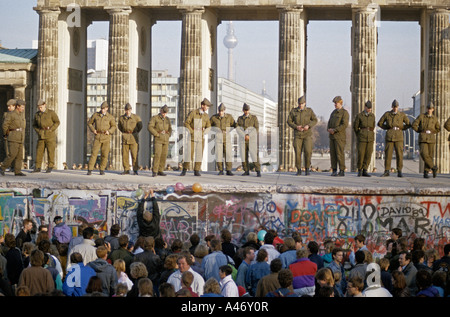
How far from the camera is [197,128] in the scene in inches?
1044

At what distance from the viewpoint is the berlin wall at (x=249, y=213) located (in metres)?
20.6

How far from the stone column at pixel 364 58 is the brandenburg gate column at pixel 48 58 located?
16452 millimetres

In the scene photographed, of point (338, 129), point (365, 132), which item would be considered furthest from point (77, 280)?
point (365, 132)

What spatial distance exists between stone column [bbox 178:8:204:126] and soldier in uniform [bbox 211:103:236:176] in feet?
63.0

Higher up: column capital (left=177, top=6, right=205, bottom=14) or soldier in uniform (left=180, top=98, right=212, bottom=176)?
column capital (left=177, top=6, right=205, bottom=14)

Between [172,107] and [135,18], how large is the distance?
11819 centimetres

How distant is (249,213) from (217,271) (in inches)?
284

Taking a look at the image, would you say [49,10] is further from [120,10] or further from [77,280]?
[77,280]

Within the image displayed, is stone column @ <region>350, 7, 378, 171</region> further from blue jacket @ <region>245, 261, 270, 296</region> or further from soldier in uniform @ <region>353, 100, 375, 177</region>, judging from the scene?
blue jacket @ <region>245, 261, 270, 296</region>

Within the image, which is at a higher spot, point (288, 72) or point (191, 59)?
point (191, 59)

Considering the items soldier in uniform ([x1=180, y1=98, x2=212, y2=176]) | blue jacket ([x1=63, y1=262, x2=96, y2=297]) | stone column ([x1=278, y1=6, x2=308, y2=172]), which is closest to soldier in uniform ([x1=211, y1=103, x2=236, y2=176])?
soldier in uniform ([x1=180, y1=98, x2=212, y2=176])

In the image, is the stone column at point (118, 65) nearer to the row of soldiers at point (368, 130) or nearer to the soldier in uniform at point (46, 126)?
the soldier in uniform at point (46, 126)

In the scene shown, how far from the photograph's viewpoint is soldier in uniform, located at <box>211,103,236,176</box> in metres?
26.6

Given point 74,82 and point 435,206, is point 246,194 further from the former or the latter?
point 74,82
